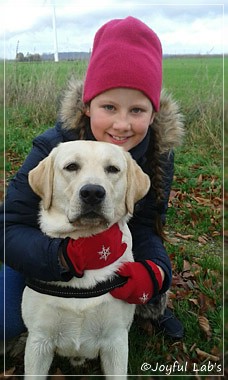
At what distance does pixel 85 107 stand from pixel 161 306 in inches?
52.9

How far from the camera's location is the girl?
2.41 meters

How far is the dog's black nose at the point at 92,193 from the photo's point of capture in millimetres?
2141

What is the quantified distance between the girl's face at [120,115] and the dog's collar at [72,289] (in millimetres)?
771

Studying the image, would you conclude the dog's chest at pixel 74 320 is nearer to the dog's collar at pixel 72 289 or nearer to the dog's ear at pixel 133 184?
the dog's collar at pixel 72 289

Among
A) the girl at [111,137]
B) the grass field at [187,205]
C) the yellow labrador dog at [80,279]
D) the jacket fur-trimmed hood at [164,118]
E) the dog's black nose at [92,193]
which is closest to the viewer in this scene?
the dog's black nose at [92,193]

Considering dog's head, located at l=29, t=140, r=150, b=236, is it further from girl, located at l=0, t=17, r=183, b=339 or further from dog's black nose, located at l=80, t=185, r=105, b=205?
girl, located at l=0, t=17, r=183, b=339

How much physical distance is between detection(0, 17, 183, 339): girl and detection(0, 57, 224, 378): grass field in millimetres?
185

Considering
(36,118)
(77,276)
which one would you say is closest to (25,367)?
(77,276)

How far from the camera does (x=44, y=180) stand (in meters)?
2.38

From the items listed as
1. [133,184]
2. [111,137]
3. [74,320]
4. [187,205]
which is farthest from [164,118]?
[187,205]

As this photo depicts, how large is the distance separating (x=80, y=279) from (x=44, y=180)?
1.75 feet

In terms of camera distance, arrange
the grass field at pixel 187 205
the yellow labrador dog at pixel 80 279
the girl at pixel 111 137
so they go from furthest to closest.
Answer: the grass field at pixel 187 205
the girl at pixel 111 137
the yellow labrador dog at pixel 80 279

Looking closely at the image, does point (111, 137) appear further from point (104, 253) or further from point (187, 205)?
point (187, 205)

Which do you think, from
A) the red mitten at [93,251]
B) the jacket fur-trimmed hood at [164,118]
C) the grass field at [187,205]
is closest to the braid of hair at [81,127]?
the jacket fur-trimmed hood at [164,118]
